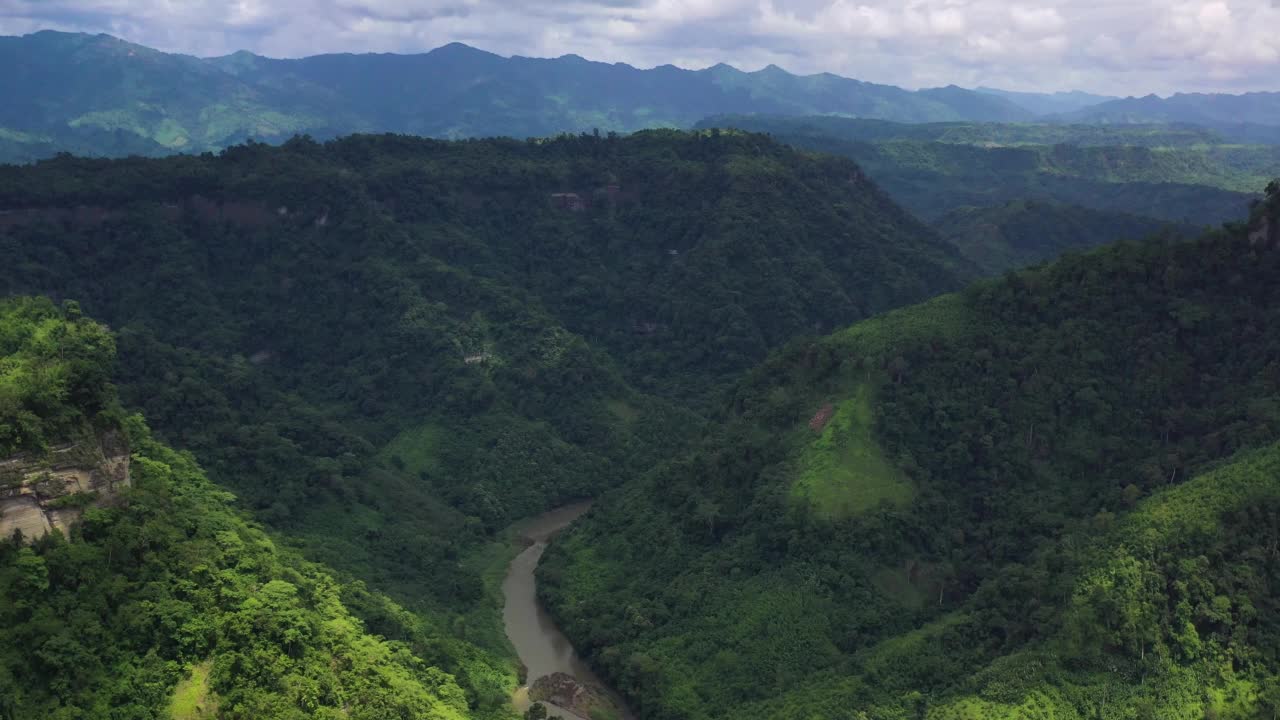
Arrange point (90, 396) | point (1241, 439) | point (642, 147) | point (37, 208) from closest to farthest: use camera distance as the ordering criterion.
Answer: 1. point (90, 396)
2. point (1241, 439)
3. point (37, 208)
4. point (642, 147)

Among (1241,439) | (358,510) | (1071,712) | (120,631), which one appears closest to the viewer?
(120,631)

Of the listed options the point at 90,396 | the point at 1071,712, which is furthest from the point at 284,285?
the point at 1071,712

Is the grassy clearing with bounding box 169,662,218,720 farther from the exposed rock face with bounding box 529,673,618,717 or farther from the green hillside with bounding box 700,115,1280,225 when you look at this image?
the green hillside with bounding box 700,115,1280,225

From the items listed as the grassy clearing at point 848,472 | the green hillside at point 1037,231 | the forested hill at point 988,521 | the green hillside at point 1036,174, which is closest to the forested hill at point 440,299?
the forested hill at point 988,521

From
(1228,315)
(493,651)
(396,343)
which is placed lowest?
(493,651)

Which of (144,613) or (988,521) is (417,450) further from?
(988,521)

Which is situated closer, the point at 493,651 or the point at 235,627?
the point at 235,627

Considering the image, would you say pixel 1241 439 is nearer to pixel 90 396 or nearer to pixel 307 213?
pixel 90 396

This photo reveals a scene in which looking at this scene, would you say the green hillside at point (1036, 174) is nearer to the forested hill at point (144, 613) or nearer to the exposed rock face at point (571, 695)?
the exposed rock face at point (571, 695)
